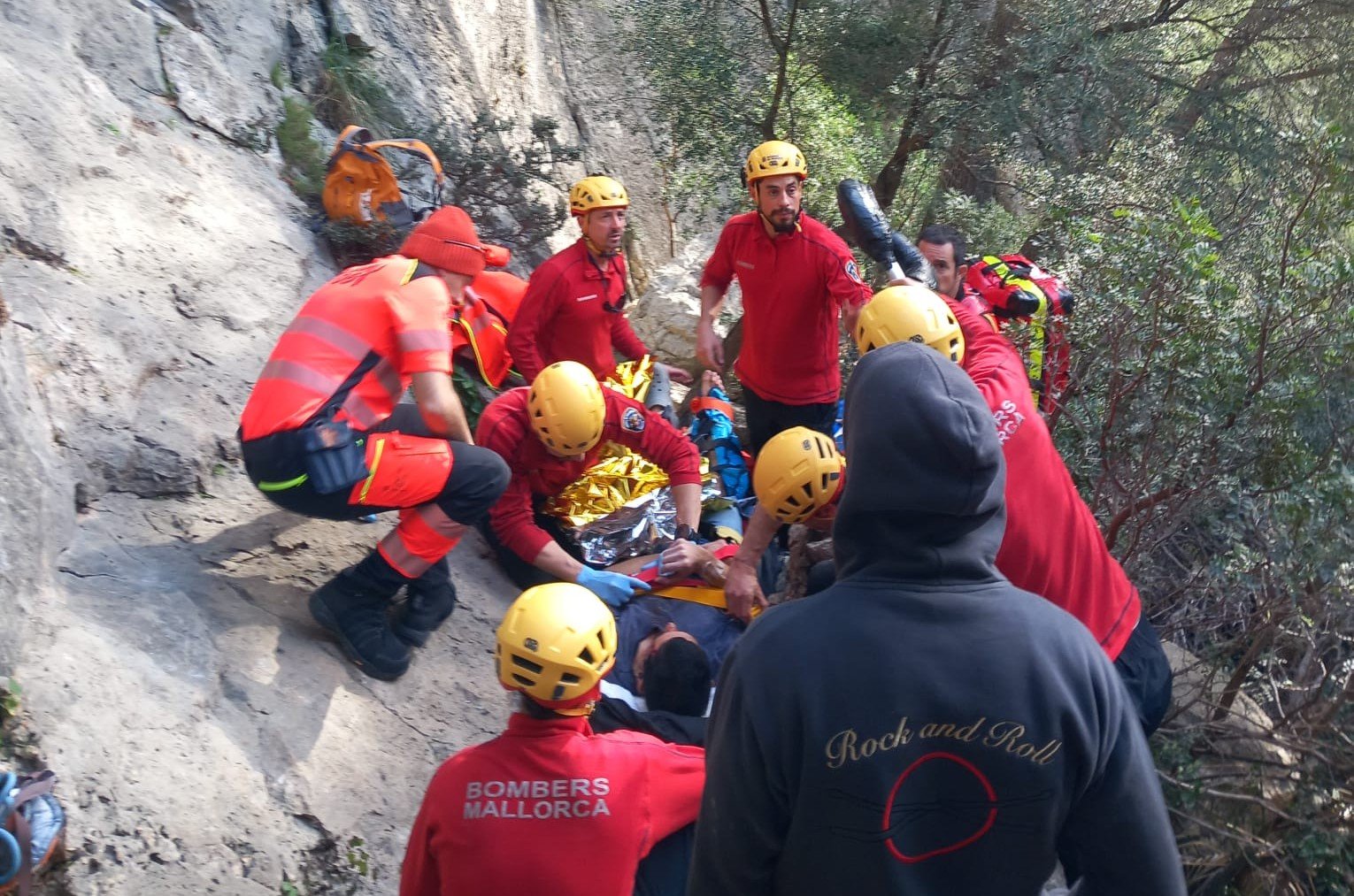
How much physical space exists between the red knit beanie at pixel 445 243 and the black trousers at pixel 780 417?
203 cm

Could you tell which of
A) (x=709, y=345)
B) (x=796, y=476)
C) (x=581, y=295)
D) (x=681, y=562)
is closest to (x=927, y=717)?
(x=796, y=476)

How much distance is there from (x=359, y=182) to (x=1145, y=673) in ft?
17.4

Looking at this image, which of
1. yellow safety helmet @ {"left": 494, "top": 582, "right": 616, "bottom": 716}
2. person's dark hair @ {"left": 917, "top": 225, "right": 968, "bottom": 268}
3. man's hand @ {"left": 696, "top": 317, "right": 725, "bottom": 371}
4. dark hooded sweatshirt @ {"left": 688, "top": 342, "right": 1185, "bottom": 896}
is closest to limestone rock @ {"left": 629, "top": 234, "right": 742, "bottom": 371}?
man's hand @ {"left": 696, "top": 317, "right": 725, "bottom": 371}

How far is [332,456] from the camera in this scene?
3664 mm

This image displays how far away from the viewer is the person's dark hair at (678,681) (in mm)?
3398

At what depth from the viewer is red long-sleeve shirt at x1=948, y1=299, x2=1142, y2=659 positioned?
2.69 metres

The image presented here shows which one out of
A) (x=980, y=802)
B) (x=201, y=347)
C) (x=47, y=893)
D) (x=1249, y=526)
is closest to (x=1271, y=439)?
(x=1249, y=526)

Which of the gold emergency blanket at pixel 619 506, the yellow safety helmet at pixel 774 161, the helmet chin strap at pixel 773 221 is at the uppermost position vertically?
the yellow safety helmet at pixel 774 161

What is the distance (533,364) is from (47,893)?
338cm

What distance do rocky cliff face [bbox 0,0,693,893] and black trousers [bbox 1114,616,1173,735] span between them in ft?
7.90

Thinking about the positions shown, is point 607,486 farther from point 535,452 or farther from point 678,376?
point 678,376

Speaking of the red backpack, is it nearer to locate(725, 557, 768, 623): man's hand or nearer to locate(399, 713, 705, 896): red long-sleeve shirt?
locate(725, 557, 768, 623): man's hand

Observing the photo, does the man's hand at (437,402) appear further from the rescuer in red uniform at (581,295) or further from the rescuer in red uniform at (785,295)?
the rescuer in red uniform at (785,295)

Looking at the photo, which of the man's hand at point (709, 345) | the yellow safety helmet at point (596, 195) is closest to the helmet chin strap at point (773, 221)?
the man's hand at point (709, 345)
